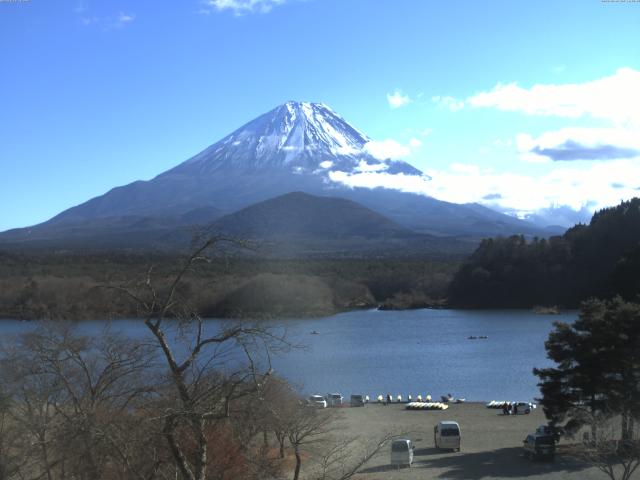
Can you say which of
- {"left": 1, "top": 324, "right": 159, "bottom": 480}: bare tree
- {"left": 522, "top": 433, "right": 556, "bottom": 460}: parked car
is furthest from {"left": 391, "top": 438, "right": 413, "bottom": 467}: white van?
{"left": 1, "top": 324, "right": 159, "bottom": 480}: bare tree

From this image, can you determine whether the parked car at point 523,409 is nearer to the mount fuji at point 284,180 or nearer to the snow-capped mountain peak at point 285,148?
the mount fuji at point 284,180

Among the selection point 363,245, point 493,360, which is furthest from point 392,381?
point 363,245

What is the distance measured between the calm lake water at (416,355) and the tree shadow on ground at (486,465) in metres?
3.27

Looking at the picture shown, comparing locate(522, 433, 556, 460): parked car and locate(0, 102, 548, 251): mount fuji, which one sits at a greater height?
locate(0, 102, 548, 251): mount fuji

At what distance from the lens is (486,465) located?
1231 centimetres

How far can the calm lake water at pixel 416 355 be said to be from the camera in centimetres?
2336

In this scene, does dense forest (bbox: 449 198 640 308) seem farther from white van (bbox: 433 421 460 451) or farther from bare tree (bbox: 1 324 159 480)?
bare tree (bbox: 1 324 159 480)

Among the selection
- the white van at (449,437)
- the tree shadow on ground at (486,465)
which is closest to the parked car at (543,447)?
the tree shadow on ground at (486,465)

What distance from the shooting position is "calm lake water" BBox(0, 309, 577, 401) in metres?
23.4

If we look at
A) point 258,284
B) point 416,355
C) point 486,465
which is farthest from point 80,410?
point 258,284

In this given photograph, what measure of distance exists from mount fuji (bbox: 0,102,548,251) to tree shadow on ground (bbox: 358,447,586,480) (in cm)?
11527

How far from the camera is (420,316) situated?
163 ft

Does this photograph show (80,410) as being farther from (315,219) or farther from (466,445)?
(315,219)

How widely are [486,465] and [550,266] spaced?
4210cm
